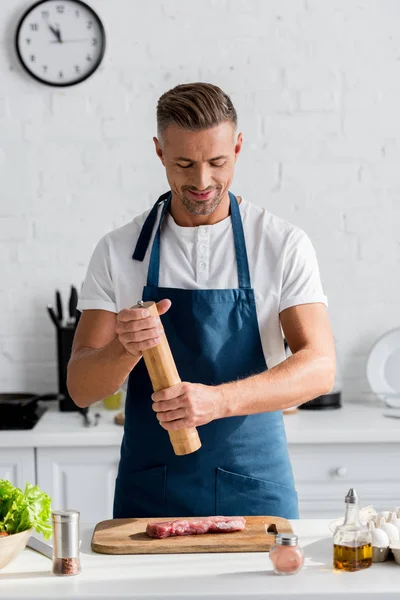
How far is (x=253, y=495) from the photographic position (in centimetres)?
234

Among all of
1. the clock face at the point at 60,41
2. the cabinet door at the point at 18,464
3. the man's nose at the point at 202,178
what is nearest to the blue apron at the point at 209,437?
the man's nose at the point at 202,178

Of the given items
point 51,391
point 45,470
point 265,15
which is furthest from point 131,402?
point 265,15

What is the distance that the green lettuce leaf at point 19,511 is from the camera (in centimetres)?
188

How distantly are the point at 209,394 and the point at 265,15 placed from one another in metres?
2.34

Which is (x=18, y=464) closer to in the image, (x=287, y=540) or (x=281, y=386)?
(x=281, y=386)

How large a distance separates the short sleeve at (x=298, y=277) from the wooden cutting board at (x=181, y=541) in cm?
60

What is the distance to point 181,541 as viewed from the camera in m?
2.00

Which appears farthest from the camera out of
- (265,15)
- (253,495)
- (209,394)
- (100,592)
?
(265,15)

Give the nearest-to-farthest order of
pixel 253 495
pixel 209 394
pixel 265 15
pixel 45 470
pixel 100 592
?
pixel 100 592, pixel 209 394, pixel 253 495, pixel 45 470, pixel 265 15

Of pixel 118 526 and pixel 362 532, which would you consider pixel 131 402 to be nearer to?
pixel 118 526

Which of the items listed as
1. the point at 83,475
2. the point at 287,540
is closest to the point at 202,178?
the point at 287,540

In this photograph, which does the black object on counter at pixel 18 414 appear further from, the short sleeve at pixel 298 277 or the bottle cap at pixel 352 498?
the bottle cap at pixel 352 498

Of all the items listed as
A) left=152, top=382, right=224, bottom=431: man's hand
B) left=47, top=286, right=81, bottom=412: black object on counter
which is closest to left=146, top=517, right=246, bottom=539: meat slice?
left=152, top=382, right=224, bottom=431: man's hand

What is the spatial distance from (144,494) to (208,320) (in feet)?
1.59
